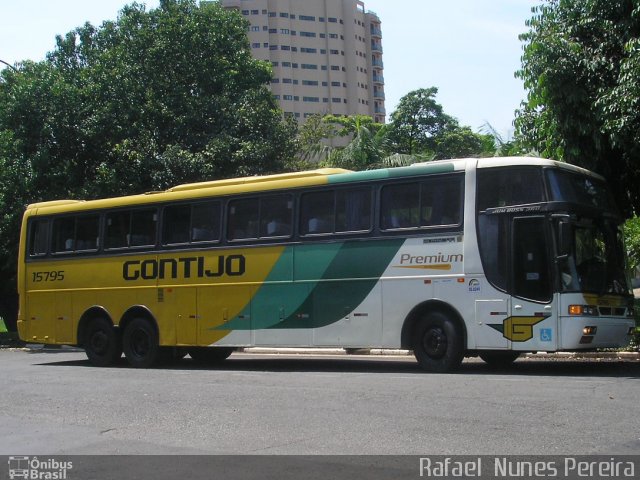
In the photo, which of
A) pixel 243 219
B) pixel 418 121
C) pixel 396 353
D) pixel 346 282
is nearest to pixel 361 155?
pixel 396 353

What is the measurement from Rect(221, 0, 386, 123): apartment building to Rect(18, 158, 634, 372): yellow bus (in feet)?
338

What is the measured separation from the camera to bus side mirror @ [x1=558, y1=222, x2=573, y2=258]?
1227 centimetres

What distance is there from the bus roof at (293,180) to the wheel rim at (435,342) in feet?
8.94

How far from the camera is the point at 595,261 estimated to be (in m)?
12.8

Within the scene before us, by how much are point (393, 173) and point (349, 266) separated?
184 centimetres

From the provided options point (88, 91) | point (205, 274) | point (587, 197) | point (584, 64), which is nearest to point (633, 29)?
point (584, 64)

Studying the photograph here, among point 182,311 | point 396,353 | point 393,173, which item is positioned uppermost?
point 393,173

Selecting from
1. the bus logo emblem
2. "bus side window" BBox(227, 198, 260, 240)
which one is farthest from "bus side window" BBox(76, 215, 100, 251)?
the bus logo emblem

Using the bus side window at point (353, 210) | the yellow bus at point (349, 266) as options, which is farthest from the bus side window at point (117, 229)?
the bus side window at point (353, 210)

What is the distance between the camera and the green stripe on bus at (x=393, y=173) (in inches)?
531

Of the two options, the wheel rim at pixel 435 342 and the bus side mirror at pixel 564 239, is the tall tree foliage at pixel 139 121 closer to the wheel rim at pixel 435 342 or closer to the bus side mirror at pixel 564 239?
the wheel rim at pixel 435 342

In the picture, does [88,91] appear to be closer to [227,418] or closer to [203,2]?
[203,2]

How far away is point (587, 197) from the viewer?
1315 cm

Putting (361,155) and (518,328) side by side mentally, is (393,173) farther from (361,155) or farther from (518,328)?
(361,155)
